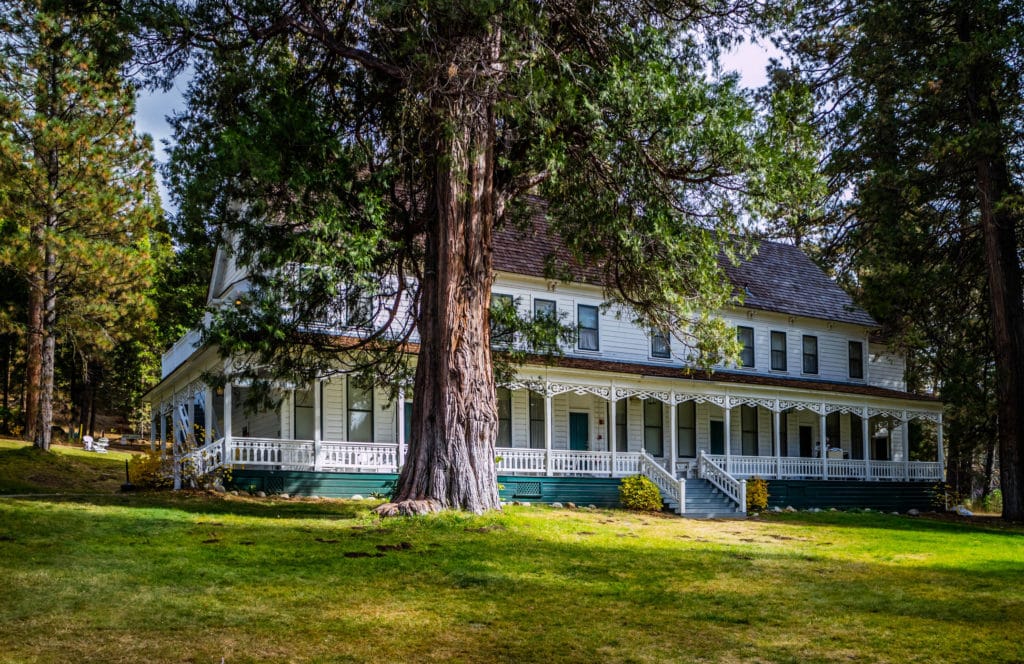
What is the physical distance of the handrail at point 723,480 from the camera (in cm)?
2514

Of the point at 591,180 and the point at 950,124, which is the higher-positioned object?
the point at 950,124

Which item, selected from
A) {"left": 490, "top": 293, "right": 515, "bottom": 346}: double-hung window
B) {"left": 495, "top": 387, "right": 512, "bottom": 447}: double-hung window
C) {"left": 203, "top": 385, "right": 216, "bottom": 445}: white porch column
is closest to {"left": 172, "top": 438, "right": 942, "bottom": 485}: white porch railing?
{"left": 203, "top": 385, "right": 216, "bottom": 445}: white porch column

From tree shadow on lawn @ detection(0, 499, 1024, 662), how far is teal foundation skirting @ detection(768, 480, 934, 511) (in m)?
15.0

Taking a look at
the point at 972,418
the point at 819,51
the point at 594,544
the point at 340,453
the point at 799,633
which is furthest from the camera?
the point at 972,418

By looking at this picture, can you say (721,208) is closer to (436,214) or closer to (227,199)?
(436,214)

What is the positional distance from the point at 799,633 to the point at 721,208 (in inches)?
416

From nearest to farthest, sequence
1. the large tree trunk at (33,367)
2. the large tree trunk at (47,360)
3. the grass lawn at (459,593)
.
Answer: the grass lawn at (459,593)
the large tree trunk at (47,360)
the large tree trunk at (33,367)

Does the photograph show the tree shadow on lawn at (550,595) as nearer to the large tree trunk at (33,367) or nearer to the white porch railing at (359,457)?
the white porch railing at (359,457)

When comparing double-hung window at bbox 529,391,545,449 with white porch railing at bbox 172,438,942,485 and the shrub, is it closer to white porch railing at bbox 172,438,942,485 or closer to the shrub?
white porch railing at bbox 172,438,942,485

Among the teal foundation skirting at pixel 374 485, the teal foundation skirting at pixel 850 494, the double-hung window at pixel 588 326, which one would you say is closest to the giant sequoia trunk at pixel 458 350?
the teal foundation skirting at pixel 374 485

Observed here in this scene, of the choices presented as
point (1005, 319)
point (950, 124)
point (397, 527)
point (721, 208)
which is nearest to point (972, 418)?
point (1005, 319)

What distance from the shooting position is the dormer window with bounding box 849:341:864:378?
1419 inches

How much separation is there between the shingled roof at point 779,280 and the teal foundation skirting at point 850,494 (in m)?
5.85

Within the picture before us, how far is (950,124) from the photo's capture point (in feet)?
87.5
